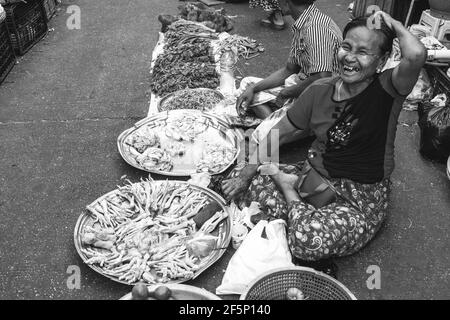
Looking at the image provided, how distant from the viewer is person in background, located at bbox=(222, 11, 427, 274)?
8.31ft

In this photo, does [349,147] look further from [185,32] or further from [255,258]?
[185,32]

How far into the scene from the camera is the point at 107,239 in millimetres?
2871

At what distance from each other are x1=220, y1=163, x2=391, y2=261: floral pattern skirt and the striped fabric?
3.52 feet

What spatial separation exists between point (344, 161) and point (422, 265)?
870 millimetres

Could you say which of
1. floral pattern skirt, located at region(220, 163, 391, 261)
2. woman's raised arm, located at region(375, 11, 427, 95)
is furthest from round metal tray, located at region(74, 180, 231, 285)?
woman's raised arm, located at region(375, 11, 427, 95)

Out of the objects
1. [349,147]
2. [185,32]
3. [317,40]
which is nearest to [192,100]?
[317,40]

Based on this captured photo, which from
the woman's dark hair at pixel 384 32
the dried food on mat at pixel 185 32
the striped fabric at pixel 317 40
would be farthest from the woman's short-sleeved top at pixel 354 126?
the dried food on mat at pixel 185 32

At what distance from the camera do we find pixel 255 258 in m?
2.67

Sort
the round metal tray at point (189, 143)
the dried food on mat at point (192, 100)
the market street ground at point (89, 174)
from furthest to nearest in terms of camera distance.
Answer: the dried food on mat at point (192, 100), the round metal tray at point (189, 143), the market street ground at point (89, 174)

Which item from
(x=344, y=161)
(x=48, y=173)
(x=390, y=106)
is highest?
(x=390, y=106)

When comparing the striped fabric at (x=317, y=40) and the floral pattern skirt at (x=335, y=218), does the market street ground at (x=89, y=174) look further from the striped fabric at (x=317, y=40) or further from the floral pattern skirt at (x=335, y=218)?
the striped fabric at (x=317, y=40)

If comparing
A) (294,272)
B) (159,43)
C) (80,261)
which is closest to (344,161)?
(294,272)

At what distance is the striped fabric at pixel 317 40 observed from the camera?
340cm
